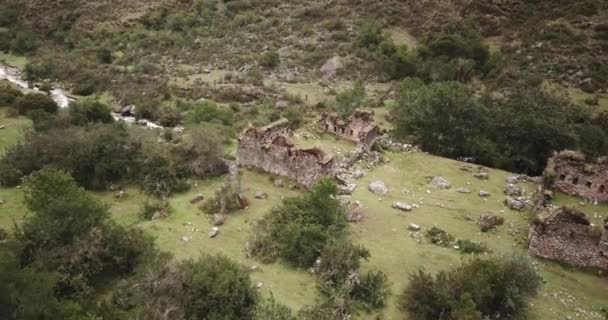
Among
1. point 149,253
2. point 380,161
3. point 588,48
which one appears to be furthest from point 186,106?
point 588,48

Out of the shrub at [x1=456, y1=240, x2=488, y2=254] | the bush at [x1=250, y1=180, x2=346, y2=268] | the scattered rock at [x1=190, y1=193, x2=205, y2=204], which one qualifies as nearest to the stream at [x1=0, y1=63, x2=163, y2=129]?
the scattered rock at [x1=190, y1=193, x2=205, y2=204]

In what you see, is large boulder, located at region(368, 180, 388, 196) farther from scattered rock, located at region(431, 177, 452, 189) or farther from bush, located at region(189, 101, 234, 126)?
bush, located at region(189, 101, 234, 126)

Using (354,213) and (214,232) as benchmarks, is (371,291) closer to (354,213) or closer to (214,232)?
(354,213)

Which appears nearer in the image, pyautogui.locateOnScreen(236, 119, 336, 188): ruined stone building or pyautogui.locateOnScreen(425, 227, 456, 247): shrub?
pyautogui.locateOnScreen(425, 227, 456, 247): shrub

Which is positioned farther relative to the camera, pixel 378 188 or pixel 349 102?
pixel 349 102

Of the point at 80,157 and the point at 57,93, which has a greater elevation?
the point at 80,157

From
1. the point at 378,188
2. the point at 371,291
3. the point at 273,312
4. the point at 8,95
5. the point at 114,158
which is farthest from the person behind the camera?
the point at 8,95


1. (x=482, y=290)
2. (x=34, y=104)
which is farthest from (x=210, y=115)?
(x=482, y=290)
